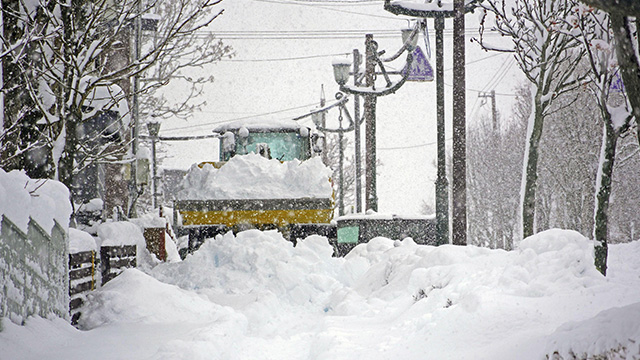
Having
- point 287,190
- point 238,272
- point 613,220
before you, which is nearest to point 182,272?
point 238,272

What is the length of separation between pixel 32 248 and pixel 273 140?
9.72 meters

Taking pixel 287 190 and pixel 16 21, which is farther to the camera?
pixel 287 190

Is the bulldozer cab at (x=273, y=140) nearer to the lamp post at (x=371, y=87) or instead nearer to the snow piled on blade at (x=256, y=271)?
the lamp post at (x=371, y=87)

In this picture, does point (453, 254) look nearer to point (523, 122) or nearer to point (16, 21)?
point (16, 21)

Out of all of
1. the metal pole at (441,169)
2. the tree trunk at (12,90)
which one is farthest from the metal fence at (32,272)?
the metal pole at (441,169)

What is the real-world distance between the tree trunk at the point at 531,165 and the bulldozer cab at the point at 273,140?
5316 mm

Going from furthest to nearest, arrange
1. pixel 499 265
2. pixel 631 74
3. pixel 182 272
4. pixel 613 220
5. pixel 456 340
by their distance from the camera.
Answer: pixel 613 220
pixel 182 272
pixel 499 265
pixel 456 340
pixel 631 74

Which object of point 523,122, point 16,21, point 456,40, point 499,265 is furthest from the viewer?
point 523,122

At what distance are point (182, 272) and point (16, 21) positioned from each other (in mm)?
4309

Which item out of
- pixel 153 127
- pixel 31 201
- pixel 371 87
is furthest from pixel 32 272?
pixel 153 127

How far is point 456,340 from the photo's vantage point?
4824 millimetres

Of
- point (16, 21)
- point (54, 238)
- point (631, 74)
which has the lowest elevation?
point (54, 238)

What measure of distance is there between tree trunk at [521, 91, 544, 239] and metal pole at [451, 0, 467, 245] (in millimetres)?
1375

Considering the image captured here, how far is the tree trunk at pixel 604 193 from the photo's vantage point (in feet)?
23.8
